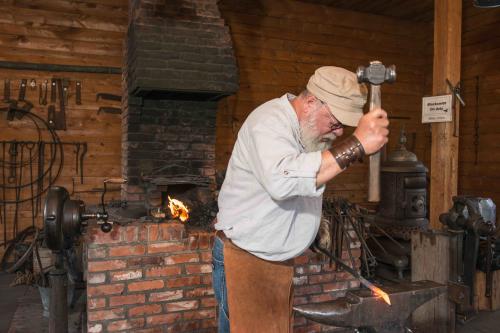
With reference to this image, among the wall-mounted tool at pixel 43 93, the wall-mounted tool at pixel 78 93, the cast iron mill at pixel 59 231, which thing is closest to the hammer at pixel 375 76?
the cast iron mill at pixel 59 231

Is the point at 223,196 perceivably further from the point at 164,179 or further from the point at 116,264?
the point at 164,179

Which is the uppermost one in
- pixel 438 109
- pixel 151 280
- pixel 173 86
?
pixel 173 86

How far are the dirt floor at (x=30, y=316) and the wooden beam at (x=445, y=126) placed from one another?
0.73 meters

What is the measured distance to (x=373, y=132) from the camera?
142 cm

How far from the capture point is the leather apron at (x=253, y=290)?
1794mm

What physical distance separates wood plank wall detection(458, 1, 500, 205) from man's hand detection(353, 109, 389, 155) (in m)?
4.98

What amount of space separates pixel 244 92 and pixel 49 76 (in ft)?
7.42

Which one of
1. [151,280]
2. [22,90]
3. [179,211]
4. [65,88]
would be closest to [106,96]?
[65,88]

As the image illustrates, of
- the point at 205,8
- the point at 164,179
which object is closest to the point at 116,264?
the point at 164,179

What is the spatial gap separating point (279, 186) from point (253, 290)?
0.59 metres

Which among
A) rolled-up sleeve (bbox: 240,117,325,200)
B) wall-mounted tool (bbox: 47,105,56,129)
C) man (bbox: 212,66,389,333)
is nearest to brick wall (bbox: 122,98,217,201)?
wall-mounted tool (bbox: 47,105,56,129)

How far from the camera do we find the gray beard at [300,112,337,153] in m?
1.66

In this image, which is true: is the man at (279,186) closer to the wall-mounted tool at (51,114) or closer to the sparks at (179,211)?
the sparks at (179,211)

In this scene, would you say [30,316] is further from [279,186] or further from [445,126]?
[445,126]
